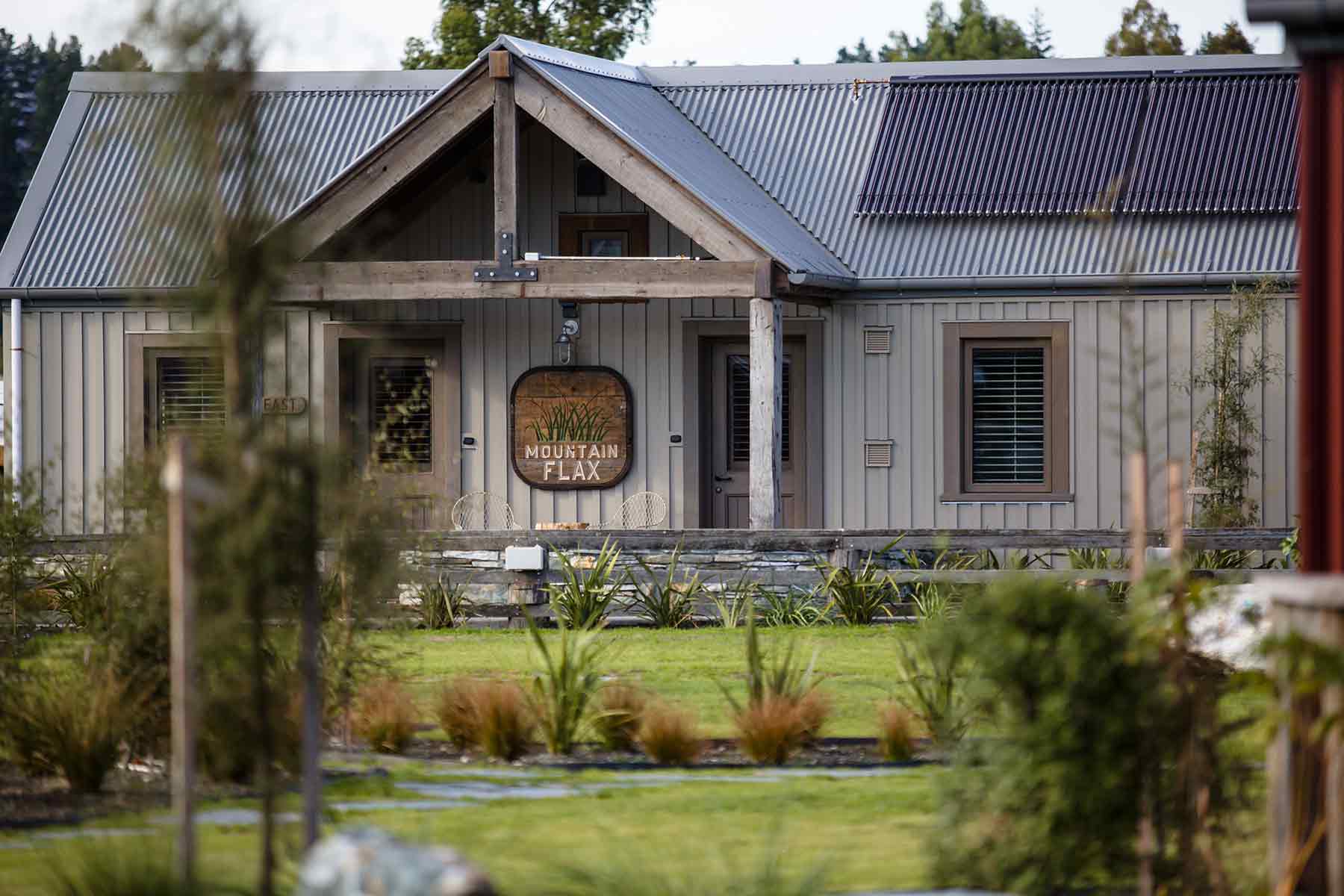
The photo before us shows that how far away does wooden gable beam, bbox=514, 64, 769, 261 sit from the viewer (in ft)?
51.1

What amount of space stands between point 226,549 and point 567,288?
10.2 metres

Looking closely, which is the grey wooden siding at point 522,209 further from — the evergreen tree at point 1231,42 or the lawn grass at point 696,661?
the evergreen tree at point 1231,42

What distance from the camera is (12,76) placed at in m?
54.6

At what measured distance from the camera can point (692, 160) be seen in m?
17.1

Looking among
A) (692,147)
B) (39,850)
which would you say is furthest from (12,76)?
(39,850)

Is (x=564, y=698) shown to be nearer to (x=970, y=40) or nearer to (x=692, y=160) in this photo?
(x=692, y=160)

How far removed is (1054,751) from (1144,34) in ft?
155

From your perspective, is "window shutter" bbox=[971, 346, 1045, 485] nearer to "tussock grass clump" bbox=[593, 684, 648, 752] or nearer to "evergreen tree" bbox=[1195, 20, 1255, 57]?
"tussock grass clump" bbox=[593, 684, 648, 752]

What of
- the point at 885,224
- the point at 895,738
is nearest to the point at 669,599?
the point at 885,224

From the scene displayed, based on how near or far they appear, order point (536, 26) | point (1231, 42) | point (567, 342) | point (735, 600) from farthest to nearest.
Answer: point (1231, 42) < point (536, 26) < point (567, 342) < point (735, 600)

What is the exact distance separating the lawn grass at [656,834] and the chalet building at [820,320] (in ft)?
28.9

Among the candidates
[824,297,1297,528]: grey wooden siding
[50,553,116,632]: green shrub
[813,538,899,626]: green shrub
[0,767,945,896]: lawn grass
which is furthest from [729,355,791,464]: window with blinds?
[0,767,945,896]: lawn grass

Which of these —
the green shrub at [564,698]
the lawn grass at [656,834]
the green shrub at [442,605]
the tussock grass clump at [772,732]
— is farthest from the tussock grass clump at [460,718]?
the green shrub at [442,605]

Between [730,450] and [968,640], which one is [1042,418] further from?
[968,640]
